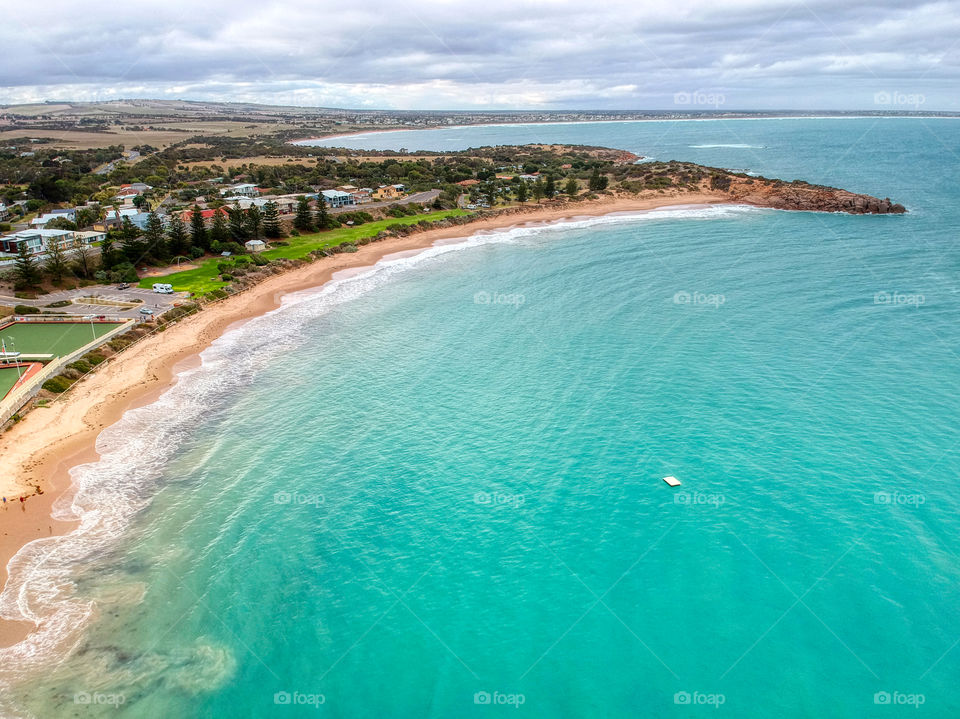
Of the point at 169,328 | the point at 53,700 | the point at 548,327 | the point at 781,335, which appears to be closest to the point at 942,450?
the point at 781,335

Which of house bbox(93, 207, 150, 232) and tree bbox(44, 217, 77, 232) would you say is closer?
tree bbox(44, 217, 77, 232)

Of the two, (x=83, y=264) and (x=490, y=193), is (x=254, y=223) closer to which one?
(x=83, y=264)

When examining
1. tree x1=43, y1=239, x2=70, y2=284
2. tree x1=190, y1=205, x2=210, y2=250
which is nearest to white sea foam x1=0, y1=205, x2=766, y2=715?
tree x1=190, y1=205, x2=210, y2=250

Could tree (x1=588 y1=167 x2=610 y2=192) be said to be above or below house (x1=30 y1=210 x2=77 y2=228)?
above

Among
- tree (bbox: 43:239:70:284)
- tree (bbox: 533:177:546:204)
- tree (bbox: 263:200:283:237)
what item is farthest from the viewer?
tree (bbox: 533:177:546:204)

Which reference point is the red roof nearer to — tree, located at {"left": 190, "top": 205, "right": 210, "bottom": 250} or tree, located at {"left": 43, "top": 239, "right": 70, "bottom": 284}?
tree, located at {"left": 190, "top": 205, "right": 210, "bottom": 250}

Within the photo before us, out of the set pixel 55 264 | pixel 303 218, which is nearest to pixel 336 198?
pixel 303 218

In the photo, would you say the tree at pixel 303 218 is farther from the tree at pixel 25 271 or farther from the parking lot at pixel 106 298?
the tree at pixel 25 271
